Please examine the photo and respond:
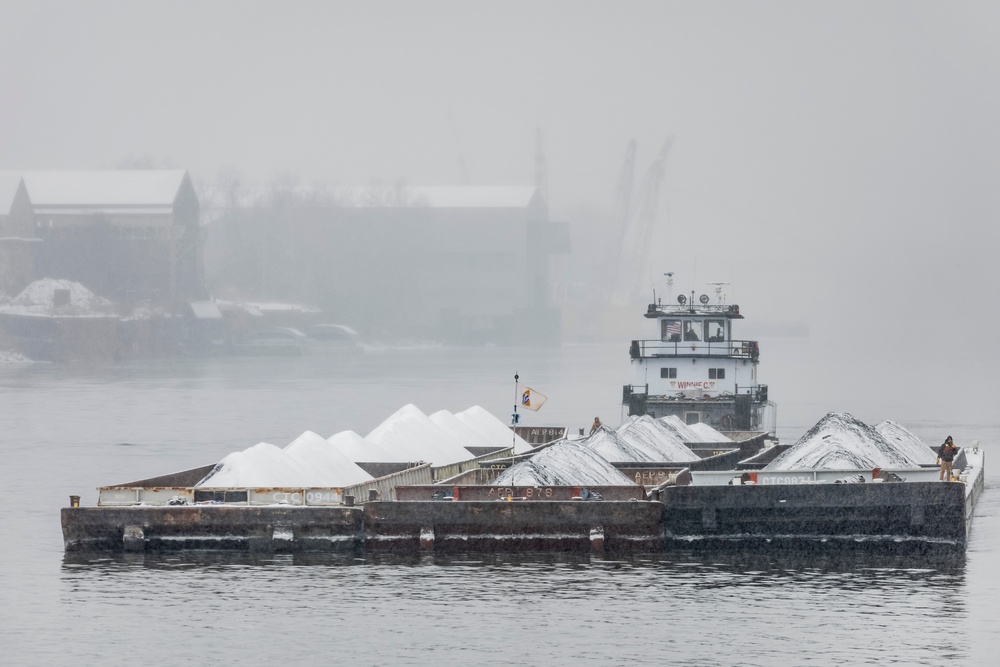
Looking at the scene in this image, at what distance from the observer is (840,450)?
46.0 metres

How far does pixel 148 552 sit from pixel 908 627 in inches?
766

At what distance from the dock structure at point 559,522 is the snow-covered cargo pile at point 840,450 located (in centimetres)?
327

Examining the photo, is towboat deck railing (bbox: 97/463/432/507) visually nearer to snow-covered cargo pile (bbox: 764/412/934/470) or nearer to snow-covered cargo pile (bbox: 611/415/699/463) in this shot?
snow-covered cargo pile (bbox: 764/412/934/470)

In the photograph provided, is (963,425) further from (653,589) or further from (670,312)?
(653,589)

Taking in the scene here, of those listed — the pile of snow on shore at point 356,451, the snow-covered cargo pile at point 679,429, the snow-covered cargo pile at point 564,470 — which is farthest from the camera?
the snow-covered cargo pile at point 679,429

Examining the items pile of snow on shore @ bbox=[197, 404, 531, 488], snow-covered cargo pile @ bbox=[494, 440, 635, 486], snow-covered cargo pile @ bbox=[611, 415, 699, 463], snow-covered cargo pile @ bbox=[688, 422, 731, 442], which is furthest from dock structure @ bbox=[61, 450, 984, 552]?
snow-covered cargo pile @ bbox=[688, 422, 731, 442]

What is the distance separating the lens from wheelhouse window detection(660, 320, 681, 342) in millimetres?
67062

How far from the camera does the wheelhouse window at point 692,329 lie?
220 ft

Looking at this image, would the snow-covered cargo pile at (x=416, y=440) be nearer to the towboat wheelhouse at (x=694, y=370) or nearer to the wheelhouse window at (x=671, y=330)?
the towboat wheelhouse at (x=694, y=370)

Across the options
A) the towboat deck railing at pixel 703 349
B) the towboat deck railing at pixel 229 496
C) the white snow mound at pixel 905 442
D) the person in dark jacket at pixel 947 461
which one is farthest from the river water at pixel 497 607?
the towboat deck railing at pixel 703 349

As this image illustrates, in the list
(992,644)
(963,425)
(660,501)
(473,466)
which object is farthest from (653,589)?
(963,425)

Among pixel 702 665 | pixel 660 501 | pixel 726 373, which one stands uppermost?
pixel 726 373

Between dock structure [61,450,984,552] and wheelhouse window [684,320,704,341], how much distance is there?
25.6m

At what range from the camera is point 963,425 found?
104062 millimetres
